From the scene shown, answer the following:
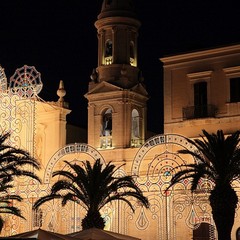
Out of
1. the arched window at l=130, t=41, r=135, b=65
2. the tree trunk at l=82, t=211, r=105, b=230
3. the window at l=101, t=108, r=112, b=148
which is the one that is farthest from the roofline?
the tree trunk at l=82, t=211, r=105, b=230

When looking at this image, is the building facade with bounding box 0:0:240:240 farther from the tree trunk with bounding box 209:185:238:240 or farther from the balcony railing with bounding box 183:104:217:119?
the tree trunk with bounding box 209:185:238:240

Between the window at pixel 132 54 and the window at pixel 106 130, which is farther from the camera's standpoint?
the window at pixel 132 54

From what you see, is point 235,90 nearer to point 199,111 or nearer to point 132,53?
point 199,111

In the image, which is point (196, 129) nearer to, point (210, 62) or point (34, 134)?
point (210, 62)

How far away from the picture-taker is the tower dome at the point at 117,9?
160 feet

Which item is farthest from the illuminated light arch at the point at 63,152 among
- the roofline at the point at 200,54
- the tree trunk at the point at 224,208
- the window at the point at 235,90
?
the tree trunk at the point at 224,208

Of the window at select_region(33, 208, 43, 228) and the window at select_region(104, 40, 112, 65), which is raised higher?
the window at select_region(104, 40, 112, 65)

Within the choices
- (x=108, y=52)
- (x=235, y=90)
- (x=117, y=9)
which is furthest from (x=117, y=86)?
(x=235, y=90)

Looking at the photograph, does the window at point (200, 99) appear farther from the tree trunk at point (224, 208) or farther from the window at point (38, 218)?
the window at point (38, 218)

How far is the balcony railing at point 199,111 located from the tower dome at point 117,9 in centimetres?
934

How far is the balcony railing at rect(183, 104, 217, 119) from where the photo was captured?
4225 cm

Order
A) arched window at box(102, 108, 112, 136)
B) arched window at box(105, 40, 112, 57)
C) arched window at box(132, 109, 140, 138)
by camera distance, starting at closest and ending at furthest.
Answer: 1. arched window at box(102, 108, 112, 136)
2. arched window at box(132, 109, 140, 138)
3. arched window at box(105, 40, 112, 57)

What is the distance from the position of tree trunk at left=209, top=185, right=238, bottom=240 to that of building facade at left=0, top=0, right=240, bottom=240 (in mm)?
4482

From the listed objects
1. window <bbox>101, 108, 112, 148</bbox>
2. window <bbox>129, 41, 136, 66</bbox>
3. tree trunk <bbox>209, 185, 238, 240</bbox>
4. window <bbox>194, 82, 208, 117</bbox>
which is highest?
window <bbox>129, 41, 136, 66</bbox>
